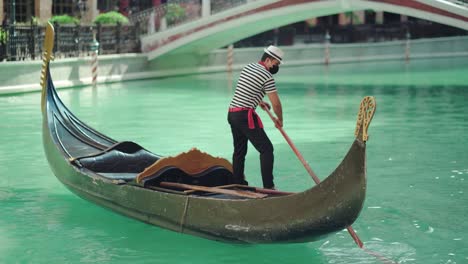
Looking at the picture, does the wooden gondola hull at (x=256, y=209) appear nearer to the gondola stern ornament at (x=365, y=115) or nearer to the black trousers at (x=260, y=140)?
the gondola stern ornament at (x=365, y=115)

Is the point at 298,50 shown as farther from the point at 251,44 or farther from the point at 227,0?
the point at 227,0

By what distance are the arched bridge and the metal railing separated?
0.73 meters

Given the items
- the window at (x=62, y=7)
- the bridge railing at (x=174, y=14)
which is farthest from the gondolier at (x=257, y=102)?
the window at (x=62, y=7)

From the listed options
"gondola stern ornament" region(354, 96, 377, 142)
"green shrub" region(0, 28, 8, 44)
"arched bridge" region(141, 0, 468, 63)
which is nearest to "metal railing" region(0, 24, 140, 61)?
"green shrub" region(0, 28, 8, 44)

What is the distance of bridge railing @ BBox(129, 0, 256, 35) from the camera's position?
23.2 metres

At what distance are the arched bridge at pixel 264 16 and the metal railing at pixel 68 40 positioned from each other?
2.39 feet

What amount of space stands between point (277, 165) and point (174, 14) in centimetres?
1368

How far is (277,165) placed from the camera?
1027 cm

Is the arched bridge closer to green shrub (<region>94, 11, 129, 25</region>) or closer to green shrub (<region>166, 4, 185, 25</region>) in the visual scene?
green shrub (<region>166, 4, 185, 25</region>)

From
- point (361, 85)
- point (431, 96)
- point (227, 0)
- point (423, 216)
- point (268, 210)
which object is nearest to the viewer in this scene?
point (268, 210)

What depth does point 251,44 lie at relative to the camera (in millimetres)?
29078

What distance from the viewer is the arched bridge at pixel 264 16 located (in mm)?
21625

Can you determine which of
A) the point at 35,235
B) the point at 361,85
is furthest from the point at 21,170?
the point at 361,85

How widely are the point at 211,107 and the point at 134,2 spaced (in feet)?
40.7
